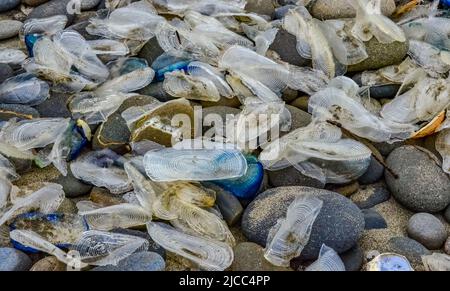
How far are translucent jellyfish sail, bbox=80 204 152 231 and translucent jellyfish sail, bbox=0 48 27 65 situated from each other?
160cm

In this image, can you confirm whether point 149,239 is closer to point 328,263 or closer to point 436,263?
point 328,263

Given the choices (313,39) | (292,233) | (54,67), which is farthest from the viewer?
(313,39)

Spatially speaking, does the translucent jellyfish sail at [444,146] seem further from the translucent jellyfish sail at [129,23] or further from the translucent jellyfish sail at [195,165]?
the translucent jellyfish sail at [129,23]

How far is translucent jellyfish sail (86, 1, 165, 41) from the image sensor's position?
4.06 meters

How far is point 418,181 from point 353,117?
55 centimetres

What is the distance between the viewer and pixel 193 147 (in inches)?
122

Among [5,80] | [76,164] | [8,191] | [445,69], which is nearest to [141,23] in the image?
[5,80]

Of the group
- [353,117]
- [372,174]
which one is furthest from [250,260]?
[353,117]

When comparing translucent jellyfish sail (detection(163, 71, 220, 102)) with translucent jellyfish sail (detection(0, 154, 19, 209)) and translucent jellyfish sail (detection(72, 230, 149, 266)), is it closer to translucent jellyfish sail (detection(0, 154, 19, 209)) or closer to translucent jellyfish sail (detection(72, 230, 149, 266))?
translucent jellyfish sail (detection(0, 154, 19, 209))

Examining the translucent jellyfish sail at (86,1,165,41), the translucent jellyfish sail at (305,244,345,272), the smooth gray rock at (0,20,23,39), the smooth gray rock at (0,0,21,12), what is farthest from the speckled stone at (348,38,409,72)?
the smooth gray rock at (0,0,21,12)

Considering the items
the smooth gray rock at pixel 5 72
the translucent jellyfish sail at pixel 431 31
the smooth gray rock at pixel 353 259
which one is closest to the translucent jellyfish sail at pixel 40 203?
the smooth gray rock at pixel 5 72

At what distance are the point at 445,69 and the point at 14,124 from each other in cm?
261

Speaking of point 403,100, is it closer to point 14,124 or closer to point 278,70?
point 278,70

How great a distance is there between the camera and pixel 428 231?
2789 millimetres
